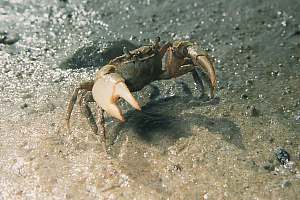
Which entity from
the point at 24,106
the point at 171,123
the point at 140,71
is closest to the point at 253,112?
the point at 171,123

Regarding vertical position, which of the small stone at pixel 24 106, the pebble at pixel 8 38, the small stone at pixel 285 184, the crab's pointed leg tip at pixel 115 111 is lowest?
the pebble at pixel 8 38

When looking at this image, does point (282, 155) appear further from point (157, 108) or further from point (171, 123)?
point (157, 108)

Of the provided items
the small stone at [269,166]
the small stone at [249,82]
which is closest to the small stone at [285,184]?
the small stone at [269,166]

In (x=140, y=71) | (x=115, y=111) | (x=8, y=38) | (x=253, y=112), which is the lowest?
(x=8, y=38)

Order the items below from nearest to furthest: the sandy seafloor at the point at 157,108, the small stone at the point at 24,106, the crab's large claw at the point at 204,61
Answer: the sandy seafloor at the point at 157,108, the crab's large claw at the point at 204,61, the small stone at the point at 24,106

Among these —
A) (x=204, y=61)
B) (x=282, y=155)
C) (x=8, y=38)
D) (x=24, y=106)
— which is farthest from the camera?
(x=8, y=38)

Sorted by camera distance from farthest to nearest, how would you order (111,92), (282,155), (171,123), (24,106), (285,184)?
(24,106) < (171,123) < (282,155) < (111,92) < (285,184)

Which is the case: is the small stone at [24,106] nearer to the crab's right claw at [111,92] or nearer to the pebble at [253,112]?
the crab's right claw at [111,92]
